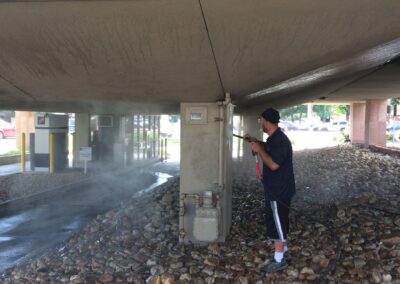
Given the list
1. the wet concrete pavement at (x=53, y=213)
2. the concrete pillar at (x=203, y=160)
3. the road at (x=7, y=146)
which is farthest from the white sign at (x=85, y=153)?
the concrete pillar at (x=203, y=160)

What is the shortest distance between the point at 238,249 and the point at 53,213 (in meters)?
4.26

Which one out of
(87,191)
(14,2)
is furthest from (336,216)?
(87,191)

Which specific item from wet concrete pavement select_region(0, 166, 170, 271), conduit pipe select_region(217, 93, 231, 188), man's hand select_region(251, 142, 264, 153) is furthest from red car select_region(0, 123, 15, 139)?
man's hand select_region(251, 142, 264, 153)

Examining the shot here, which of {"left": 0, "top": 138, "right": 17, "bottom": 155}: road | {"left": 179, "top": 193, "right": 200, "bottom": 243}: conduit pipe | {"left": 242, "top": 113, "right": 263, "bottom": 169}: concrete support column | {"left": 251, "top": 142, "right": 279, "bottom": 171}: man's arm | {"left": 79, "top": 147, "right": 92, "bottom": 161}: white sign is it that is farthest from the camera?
{"left": 0, "top": 138, "right": 17, "bottom": 155}: road

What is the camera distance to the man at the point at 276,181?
4.30m

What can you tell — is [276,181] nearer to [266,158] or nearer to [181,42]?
[266,158]

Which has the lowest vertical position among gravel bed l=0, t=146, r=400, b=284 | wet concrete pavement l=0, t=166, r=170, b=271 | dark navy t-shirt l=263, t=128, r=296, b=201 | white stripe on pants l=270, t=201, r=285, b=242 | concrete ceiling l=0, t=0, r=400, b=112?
wet concrete pavement l=0, t=166, r=170, b=271

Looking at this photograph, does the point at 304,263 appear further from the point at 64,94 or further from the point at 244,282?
the point at 64,94

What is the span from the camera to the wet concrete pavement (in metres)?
5.95

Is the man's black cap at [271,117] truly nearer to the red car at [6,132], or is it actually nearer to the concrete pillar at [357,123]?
the concrete pillar at [357,123]

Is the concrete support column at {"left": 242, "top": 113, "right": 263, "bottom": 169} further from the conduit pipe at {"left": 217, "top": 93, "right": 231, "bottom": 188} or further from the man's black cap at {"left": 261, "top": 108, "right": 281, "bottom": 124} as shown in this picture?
the man's black cap at {"left": 261, "top": 108, "right": 281, "bottom": 124}

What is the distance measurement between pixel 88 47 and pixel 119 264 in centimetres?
240

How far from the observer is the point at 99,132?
1545cm

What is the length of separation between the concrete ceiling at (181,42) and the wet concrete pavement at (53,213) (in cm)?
219
